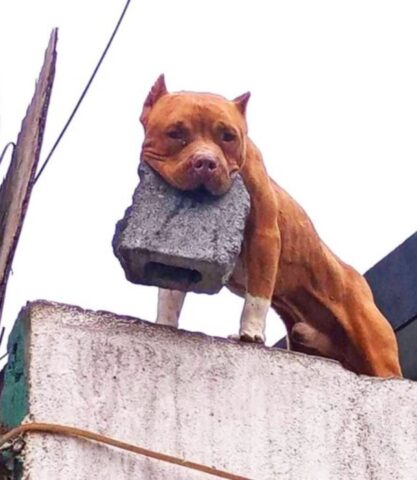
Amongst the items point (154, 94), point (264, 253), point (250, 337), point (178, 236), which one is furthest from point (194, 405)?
point (154, 94)

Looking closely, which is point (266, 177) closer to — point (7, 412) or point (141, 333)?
point (141, 333)

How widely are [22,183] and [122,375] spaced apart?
1.99ft

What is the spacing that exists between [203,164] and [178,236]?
0.73 feet

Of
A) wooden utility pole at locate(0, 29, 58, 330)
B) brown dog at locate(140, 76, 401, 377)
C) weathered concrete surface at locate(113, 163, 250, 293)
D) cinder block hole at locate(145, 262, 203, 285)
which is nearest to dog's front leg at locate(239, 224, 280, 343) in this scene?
brown dog at locate(140, 76, 401, 377)

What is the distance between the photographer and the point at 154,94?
4.27 m

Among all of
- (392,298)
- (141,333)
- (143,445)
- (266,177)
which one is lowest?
(143,445)

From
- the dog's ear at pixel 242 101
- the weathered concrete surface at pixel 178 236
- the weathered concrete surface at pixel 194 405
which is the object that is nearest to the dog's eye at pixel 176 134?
the weathered concrete surface at pixel 178 236

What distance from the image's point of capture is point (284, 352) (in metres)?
3.97

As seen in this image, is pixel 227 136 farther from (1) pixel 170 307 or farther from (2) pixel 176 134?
(1) pixel 170 307

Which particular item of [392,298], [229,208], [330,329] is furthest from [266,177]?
[392,298]

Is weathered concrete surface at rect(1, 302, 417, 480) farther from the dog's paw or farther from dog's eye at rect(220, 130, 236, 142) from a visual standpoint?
dog's eye at rect(220, 130, 236, 142)

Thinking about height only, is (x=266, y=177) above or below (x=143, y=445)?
above

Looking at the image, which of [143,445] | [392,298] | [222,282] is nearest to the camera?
[143,445]

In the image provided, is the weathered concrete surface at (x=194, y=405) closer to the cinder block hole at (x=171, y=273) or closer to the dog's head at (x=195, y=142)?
the cinder block hole at (x=171, y=273)
